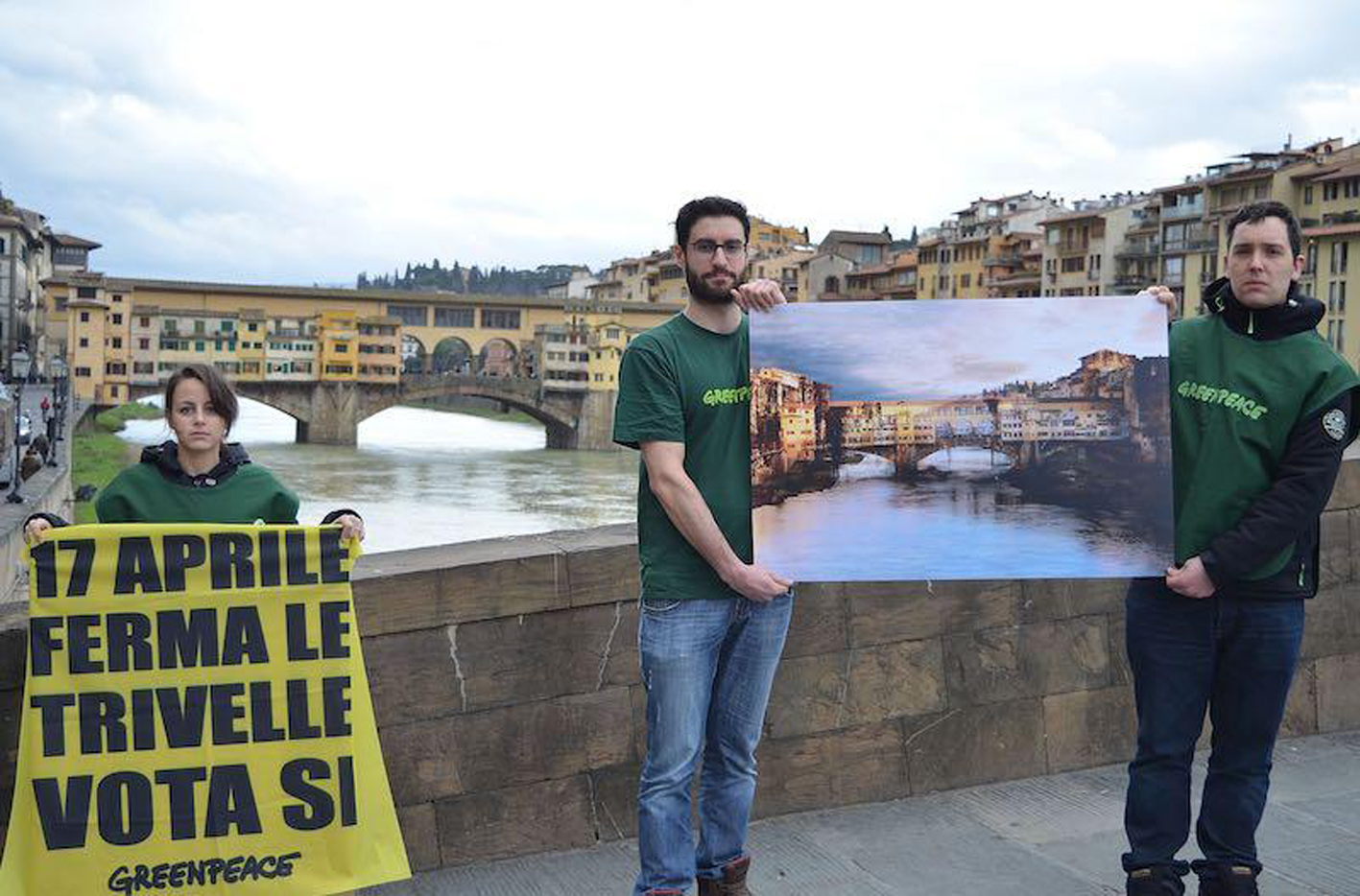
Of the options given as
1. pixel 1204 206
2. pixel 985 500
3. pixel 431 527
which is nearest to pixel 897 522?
pixel 985 500

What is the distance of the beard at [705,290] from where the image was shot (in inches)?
104

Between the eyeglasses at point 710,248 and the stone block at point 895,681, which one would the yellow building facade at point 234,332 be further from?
the eyeglasses at point 710,248

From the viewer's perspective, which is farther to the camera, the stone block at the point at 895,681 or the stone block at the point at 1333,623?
the stone block at the point at 1333,623

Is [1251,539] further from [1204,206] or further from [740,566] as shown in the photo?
[1204,206]

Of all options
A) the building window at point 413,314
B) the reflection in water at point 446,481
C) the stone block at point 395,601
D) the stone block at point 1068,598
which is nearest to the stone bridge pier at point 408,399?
the reflection in water at point 446,481

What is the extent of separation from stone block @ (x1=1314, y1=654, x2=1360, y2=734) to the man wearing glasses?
8.13ft

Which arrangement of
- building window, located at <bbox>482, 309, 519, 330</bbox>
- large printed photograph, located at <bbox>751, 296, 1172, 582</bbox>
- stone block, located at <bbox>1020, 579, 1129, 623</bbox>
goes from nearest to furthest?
large printed photograph, located at <bbox>751, 296, 1172, 582</bbox>, stone block, located at <bbox>1020, 579, 1129, 623</bbox>, building window, located at <bbox>482, 309, 519, 330</bbox>

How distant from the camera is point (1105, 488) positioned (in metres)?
2.96

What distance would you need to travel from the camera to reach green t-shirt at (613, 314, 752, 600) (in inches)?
101

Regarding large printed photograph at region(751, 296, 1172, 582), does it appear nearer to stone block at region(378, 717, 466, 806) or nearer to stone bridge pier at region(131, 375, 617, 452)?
stone block at region(378, 717, 466, 806)

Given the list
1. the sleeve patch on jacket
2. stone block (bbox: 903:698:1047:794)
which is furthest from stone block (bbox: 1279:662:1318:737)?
the sleeve patch on jacket

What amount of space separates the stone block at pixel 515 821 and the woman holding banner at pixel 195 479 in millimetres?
851

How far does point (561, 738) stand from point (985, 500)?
1165 mm

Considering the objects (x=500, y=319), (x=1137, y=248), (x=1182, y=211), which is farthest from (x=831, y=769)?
(x=500, y=319)
